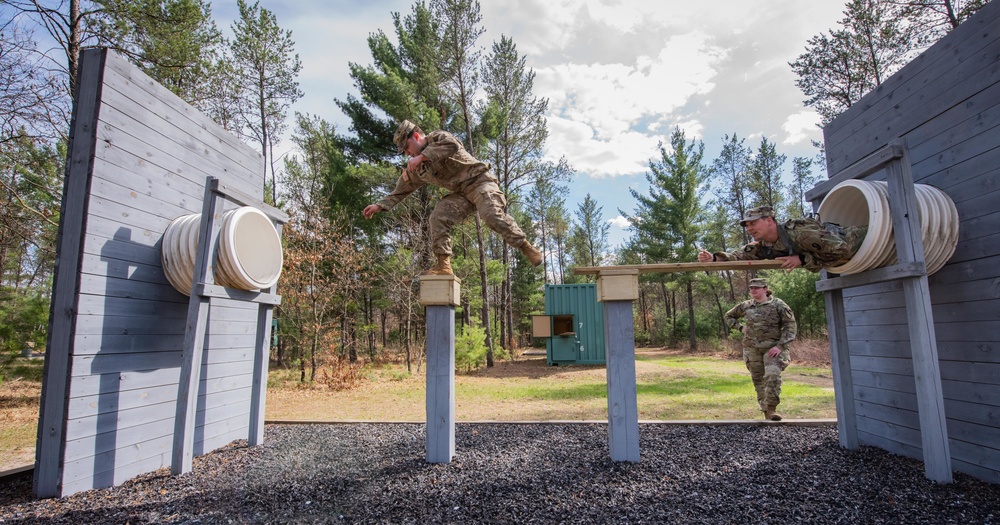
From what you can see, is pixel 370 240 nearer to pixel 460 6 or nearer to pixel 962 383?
pixel 460 6

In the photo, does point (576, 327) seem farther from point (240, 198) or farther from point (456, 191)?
point (240, 198)

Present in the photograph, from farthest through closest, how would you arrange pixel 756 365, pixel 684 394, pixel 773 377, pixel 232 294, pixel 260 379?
1. pixel 684 394
2. pixel 756 365
3. pixel 773 377
4. pixel 260 379
5. pixel 232 294

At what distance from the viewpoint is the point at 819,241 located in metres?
2.93

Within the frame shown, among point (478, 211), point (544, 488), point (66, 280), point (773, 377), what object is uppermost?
point (478, 211)

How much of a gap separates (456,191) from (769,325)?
168 inches

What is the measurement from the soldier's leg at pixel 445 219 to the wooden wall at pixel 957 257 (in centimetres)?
324

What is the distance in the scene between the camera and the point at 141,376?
10.9 ft

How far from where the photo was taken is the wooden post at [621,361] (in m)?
3.21

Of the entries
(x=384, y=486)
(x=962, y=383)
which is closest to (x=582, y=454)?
(x=384, y=486)

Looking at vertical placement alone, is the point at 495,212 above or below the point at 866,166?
below

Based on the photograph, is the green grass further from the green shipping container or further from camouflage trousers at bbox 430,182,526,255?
camouflage trousers at bbox 430,182,526,255

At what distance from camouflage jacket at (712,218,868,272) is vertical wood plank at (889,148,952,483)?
23 cm

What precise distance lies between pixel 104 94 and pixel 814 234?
16.8 feet

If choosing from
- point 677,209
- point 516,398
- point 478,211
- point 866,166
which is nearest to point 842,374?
point 866,166
